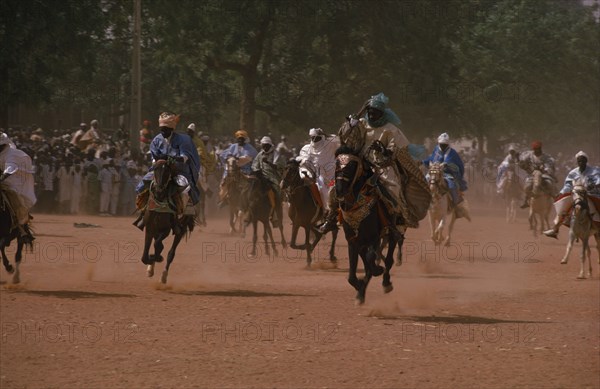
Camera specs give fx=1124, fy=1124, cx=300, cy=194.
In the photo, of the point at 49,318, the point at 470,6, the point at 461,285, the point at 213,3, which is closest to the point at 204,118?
the point at 213,3

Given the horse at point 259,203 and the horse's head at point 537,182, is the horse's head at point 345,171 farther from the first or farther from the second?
the horse's head at point 537,182

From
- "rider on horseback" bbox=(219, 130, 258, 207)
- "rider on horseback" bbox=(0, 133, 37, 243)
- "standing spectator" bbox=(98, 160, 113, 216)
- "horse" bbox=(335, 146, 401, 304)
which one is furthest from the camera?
"standing spectator" bbox=(98, 160, 113, 216)

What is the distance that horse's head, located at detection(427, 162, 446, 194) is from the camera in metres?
24.5

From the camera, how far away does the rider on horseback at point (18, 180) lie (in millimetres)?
16875

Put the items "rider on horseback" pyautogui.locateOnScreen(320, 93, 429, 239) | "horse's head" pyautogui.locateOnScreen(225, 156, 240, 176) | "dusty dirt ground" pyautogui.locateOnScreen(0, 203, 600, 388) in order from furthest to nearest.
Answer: "horse's head" pyautogui.locateOnScreen(225, 156, 240, 176), "rider on horseback" pyautogui.locateOnScreen(320, 93, 429, 239), "dusty dirt ground" pyautogui.locateOnScreen(0, 203, 600, 388)

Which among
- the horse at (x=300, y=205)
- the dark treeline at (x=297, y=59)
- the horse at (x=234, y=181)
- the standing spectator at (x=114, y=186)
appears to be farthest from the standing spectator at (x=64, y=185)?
the horse at (x=300, y=205)

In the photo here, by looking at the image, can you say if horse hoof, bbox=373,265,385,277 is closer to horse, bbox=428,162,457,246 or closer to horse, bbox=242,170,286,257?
horse, bbox=242,170,286,257

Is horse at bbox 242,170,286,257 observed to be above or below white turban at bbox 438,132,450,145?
below

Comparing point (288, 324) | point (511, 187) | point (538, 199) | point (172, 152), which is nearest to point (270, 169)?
point (172, 152)

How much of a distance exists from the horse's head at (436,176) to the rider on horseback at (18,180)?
9.96 metres

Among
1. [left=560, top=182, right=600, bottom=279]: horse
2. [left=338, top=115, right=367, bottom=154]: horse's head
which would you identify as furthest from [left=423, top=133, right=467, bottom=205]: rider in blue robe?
[left=338, top=115, right=367, bottom=154]: horse's head

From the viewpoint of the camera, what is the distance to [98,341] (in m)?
Result: 13.0

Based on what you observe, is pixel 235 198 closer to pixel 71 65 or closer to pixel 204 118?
pixel 71 65

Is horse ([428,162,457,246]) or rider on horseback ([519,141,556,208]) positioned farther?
rider on horseback ([519,141,556,208])
